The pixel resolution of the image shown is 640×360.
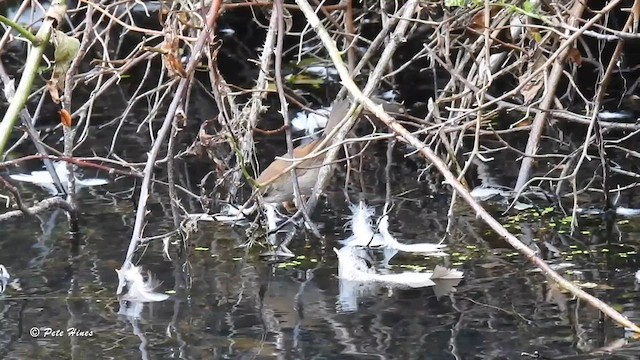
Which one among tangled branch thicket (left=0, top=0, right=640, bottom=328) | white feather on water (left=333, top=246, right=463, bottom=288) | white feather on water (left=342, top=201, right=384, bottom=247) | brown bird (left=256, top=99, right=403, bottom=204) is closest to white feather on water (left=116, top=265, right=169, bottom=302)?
tangled branch thicket (left=0, top=0, right=640, bottom=328)

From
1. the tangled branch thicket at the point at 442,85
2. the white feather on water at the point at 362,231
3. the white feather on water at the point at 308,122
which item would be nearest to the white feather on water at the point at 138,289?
the tangled branch thicket at the point at 442,85

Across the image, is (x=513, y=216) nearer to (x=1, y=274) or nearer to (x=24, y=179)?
(x=1, y=274)

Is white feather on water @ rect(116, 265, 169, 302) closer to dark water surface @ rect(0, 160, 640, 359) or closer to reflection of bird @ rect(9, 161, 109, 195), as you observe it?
dark water surface @ rect(0, 160, 640, 359)

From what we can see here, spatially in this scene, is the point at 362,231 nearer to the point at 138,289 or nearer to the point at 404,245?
the point at 404,245

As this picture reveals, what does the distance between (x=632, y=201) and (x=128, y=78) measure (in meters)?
3.62

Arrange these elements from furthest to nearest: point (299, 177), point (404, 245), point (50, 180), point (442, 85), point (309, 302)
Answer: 1. point (442, 85)
2. point (50, 180)
3. point (299, 177)
4. point (404, 245)
5. point (309, 302)

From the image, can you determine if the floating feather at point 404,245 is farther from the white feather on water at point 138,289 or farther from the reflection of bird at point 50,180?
the reflection of bird at point 50,180

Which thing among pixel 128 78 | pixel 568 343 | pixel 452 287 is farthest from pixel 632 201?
pixel 128 78

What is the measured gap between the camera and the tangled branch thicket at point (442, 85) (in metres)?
2.83

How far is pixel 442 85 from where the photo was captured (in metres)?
5.58

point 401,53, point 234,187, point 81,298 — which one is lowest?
point 81,298

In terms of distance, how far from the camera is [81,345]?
8.41ft

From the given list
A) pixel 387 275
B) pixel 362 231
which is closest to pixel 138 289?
pixel 387 275

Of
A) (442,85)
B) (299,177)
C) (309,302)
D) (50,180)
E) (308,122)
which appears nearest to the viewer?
Result: (309,302)
